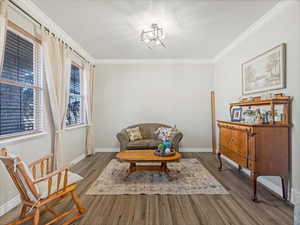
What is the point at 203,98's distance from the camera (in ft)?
16.7

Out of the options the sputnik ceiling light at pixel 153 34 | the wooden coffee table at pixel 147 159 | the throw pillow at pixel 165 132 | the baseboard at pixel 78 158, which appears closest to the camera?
the wooden coffee table at pixel 147 159

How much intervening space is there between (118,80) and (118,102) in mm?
704

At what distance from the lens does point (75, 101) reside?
14.0ft

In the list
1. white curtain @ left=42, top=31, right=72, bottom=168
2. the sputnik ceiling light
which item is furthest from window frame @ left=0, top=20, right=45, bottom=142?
the sputnik ceiling light

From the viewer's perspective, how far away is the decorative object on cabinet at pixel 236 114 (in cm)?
349

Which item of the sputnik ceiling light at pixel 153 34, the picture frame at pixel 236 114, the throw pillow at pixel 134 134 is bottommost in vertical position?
the throw pillow at pixel 134 134

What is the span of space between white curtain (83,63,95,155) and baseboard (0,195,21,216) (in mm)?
2317

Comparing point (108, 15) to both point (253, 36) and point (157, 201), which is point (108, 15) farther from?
point (157, 201)

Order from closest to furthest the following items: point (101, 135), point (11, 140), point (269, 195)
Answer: point (11, 140), point (269, 195), point (101, 135)

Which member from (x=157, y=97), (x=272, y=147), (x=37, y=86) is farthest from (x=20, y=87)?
(x=272, y=147)

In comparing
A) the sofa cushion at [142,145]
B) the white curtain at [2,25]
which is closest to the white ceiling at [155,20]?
the white curtain at [2,25]

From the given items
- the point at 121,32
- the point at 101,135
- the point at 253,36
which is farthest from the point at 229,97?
the point at 101,135

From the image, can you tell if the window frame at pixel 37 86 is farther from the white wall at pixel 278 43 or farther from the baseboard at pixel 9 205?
the white wall at pixel 278 43

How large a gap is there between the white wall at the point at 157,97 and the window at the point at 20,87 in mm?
2390
